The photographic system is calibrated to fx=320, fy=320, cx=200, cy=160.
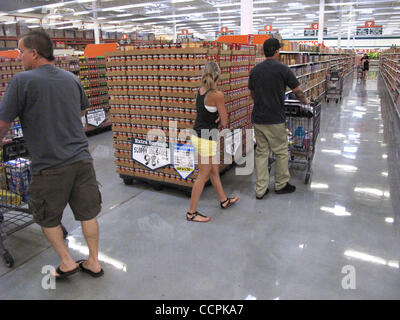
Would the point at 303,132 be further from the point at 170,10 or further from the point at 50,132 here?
the point at 170,10

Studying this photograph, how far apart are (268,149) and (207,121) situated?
1218 mm

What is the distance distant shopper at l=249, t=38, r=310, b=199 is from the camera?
12.3 feet

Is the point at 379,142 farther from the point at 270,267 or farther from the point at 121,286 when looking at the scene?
the point at 121,286

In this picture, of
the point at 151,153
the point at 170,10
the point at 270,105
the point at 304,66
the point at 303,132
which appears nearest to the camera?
the point at 270,105

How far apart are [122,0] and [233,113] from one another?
52.6 ft

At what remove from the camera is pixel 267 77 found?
Answer: 377 cm

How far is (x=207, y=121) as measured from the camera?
328 cm

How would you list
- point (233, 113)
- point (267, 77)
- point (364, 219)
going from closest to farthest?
point (364, 219) → point (267, 77) → point (233, 113)

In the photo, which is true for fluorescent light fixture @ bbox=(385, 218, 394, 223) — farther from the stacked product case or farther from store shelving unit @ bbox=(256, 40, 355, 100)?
store shelving unit @ bbox=(256, 40, 355, 100)

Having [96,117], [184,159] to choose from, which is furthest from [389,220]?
[96,117]

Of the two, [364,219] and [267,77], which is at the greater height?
[267,77]

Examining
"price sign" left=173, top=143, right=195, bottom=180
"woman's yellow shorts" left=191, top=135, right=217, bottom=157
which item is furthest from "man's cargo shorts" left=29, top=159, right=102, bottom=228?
"price sign" left=173, top=143, right=195, bottom=180
